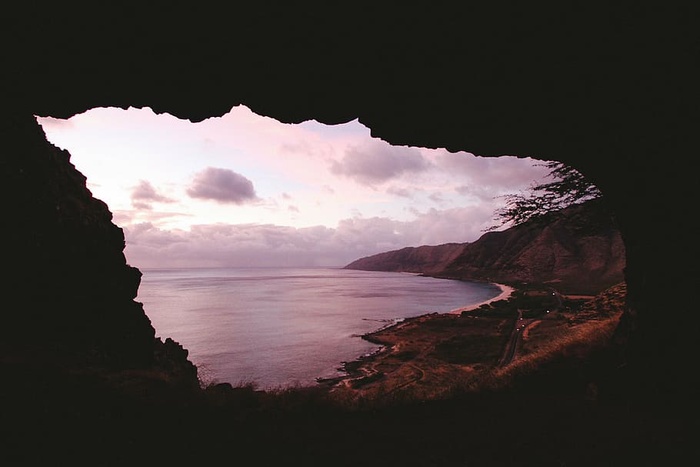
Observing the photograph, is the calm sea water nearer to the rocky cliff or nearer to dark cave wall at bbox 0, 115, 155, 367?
the rocky cliff

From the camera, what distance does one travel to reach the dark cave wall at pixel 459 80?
5562 millimetres

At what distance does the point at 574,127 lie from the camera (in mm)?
7188

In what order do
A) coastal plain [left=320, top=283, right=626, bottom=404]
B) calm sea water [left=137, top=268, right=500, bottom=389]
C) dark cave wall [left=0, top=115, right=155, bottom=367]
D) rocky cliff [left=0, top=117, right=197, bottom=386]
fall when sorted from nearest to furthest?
coastal plain [left=320, top=283, right=626, bottom=404]
rocky cliff [left=0, top=117, right=197, bottom=386]
dark cave wall [left=0, top=115, right=155, bottom=367]
calm sea water [left=137, top=268, right=500, bottom=389]

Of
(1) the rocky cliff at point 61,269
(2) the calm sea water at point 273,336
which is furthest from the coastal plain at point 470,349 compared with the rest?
(1) the rocky cliff at point 61,269

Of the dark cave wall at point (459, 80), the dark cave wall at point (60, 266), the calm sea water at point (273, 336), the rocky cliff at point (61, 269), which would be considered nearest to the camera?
the dark cave wall at point (459, 80)

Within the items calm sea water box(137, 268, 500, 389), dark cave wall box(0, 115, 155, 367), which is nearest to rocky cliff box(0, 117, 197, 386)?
dark cave wall box(0, 115, 155, 367)

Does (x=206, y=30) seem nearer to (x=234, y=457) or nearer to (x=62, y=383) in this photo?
(x=234, y=457)

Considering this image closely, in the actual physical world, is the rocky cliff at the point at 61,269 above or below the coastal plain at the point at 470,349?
above

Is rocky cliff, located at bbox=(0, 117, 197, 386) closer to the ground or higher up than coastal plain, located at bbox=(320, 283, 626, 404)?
higher up

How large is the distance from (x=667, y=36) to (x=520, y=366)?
25.9 feet

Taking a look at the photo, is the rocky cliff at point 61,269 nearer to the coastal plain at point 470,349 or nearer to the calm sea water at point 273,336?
the calm sea water at point 273,336

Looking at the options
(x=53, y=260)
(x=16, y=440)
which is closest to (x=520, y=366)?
(x=16, y=440)

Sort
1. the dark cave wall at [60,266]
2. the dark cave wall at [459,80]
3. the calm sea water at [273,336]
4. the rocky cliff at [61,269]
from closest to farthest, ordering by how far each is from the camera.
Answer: the dark cave wall at [459,80]
the rocky cliff at [61,269]
the dark cave wall at [60,266]
the calm sea water at [273,336]

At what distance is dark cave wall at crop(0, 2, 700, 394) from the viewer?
5562 millimetres
